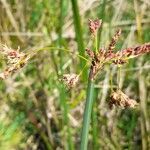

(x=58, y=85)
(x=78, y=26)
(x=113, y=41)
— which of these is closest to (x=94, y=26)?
(x=113, y=41)

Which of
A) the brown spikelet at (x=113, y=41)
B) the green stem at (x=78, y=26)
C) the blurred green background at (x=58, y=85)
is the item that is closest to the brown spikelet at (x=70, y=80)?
the brown spikelet at (x=113, y=41)

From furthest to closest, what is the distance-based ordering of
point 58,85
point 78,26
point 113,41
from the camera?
point 58,85 < point 78,26 < point 113,41

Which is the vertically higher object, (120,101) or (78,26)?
(78,26)

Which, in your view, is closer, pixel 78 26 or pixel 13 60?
pixel 13 60

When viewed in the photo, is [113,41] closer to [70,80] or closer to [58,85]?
[70,80]

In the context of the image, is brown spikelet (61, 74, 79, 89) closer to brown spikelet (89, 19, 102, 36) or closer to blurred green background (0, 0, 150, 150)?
brown spikelet (89, 19, 102, 36)

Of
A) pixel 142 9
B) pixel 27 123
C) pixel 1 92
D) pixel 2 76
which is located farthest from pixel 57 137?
pixel 2 76

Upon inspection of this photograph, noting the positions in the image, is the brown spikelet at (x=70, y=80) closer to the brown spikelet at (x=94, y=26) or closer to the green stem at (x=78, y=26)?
the brown spikelet at (x=94, y=26)

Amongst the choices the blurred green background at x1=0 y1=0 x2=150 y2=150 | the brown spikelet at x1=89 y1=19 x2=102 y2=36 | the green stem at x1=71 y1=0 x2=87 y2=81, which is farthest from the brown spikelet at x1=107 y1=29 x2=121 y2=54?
the blurred green background at x1=0 y1=0 x2=150 y2=150

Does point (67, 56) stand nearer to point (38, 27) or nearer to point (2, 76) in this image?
point (38, 27)
